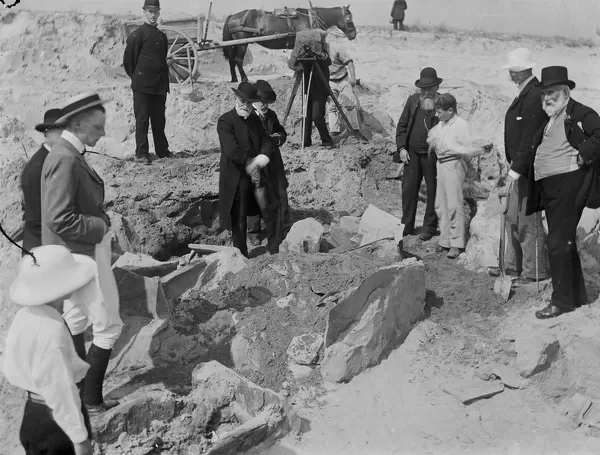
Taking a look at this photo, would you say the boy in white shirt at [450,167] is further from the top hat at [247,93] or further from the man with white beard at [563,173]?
the top hat at [247,93]

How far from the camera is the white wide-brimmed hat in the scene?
3.37m

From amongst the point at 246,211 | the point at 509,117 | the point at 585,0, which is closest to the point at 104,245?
the point at 246,211

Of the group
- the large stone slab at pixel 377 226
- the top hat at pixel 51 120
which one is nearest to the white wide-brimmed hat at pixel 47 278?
the top hat at pixel 51 120

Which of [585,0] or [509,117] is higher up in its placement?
[585,0]

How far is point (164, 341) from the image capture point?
5641mm

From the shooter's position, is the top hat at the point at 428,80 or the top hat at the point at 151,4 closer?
the top hat at the point at 428,80

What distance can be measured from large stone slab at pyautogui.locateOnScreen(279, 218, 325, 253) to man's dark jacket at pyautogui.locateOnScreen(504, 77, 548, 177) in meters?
1.80

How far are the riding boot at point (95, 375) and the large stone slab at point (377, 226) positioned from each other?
3029mm

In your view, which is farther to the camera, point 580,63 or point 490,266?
point 580,63

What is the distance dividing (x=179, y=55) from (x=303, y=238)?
22.9 feet

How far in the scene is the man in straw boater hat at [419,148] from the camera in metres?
7.64

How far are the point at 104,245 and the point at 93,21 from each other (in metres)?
12.7

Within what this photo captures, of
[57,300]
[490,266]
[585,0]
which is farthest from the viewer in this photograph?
[585,0]

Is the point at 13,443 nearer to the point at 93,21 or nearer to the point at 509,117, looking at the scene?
the point at 509,117
